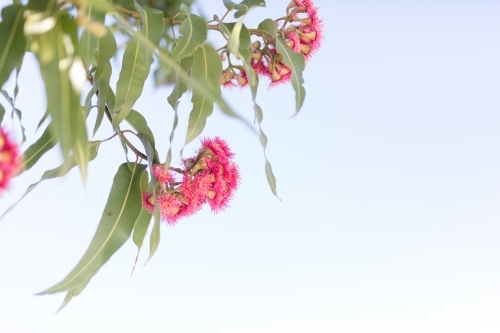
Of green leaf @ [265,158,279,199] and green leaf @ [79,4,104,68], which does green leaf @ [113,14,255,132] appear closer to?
green leaf @ [79,4,104,68]

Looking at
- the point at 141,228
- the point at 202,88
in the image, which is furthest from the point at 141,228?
the point at 202,88

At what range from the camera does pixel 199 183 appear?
40.1 inches

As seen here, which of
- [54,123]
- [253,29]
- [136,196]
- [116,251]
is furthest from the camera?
[253,29]

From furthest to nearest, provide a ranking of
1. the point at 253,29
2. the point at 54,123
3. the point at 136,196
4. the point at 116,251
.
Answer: the point at 253,29 → the point at 136,196 → the point at 116,251 → the point at 54,123

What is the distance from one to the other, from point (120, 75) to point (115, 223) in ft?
0.95

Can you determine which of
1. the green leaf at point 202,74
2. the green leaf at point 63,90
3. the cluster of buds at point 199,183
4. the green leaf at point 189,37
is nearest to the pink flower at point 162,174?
the cluster of buds at point 199,183

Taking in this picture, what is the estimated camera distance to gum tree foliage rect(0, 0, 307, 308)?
54 centimetres

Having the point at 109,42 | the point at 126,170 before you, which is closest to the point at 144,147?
the point at 126,170

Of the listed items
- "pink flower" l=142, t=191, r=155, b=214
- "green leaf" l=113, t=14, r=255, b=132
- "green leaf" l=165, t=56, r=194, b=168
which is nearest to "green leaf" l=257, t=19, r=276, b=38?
"green leaf" l=165, t=56, r=194, b=168

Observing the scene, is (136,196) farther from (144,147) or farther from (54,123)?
(54,123)

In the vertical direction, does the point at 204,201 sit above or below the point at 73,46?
below

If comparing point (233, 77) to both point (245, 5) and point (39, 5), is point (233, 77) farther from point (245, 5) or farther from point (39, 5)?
point (39, 5)

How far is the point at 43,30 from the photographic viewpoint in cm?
56

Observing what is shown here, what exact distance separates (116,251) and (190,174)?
0.21 metres
